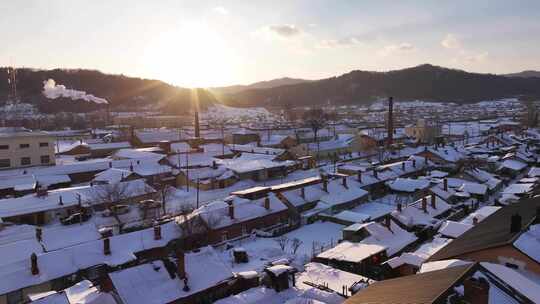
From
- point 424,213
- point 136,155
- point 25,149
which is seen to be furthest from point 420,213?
point 25,149

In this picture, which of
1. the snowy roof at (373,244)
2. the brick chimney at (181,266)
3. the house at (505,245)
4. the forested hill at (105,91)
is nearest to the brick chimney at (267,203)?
the snowy roof at (373,244)

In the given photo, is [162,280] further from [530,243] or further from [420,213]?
[420,213]

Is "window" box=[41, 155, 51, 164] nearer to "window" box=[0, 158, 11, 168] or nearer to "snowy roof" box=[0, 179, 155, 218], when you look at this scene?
"window" box=[0, 158, 11, 168]

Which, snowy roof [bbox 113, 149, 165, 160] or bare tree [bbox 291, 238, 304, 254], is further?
snowy roof [bbox 113, 149, 165, 160]

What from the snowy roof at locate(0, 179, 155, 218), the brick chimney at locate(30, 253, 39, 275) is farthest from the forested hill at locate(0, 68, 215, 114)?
the brick chimney at locate(30, 253, 39, 275)

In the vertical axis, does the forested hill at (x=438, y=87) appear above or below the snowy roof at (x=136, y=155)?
above

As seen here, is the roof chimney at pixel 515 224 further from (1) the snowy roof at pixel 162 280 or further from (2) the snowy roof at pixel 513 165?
(2) the snowy roof at pixel 513 165
